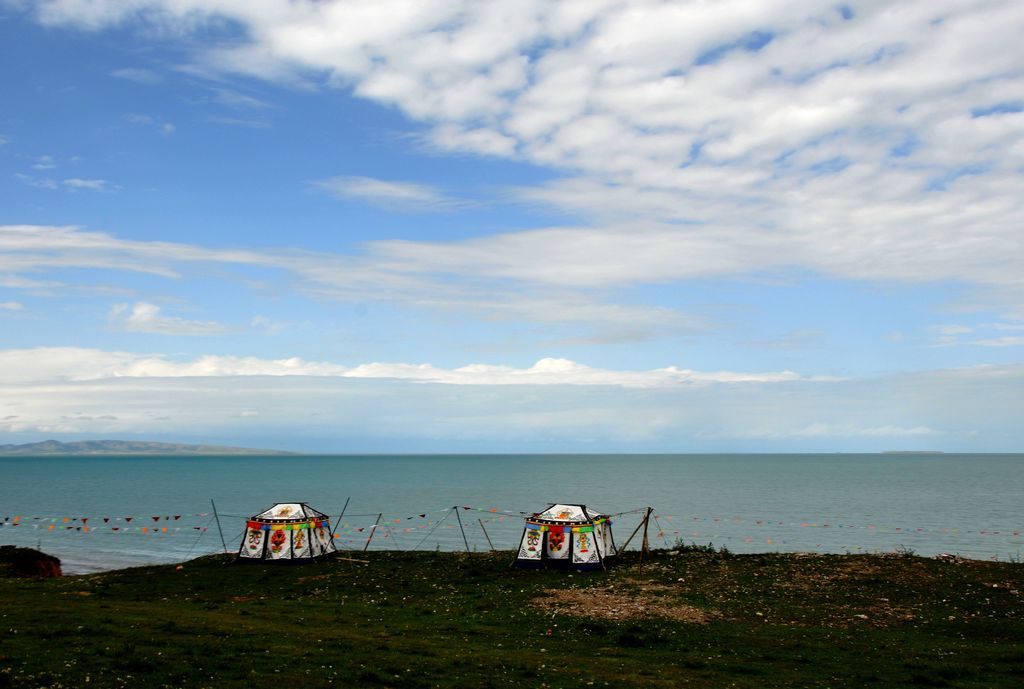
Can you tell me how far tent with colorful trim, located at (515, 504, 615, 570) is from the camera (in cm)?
4316

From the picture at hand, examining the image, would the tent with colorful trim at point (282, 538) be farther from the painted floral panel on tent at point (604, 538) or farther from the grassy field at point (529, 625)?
the painted floral panel on tent at point (604, 538)

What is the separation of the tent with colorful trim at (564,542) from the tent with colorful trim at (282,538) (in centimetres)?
1314

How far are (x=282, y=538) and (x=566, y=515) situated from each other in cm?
1763

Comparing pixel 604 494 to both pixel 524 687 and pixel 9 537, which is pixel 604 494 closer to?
pixel 9 537

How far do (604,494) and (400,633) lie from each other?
406ft

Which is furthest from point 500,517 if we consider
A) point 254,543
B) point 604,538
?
point 604,538

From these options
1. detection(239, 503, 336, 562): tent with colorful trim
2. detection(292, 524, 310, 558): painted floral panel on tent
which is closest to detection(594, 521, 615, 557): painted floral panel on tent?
detection(239, 503, 336, 562): tent with colorful trim

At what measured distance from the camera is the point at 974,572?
36.4m

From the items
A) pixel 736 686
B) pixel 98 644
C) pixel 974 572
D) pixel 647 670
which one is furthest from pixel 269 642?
pixel 974 572

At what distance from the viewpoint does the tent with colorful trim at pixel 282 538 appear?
154 ft

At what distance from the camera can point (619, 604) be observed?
32.8 m

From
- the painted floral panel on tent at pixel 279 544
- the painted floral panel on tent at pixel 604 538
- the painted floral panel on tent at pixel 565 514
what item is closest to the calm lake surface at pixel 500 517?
the painted floral panel on tent at pixel 279 544

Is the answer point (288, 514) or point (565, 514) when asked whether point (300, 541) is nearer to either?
point (288, 514)

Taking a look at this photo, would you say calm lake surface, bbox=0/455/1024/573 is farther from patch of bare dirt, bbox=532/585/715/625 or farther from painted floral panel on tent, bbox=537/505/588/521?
patch of bare dirt, bbox=532/585/715/625
